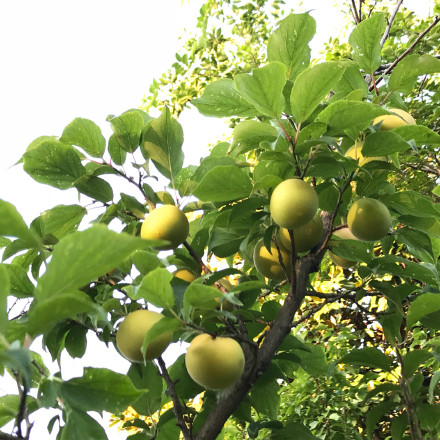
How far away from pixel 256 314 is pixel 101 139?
18.9 inches

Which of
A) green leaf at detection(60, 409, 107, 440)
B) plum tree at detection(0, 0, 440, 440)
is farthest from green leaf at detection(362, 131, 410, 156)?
green leaf at detection(60, 409, 107, 440)

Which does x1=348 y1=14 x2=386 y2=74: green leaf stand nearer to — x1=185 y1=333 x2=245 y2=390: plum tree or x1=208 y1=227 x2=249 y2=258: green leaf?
x1=208 y1=227 x2=249 y2=258: green leaf

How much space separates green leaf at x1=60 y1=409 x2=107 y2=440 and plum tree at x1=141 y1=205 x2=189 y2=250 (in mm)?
322

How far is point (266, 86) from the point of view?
35.8 inches

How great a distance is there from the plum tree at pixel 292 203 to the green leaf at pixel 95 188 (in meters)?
0.36


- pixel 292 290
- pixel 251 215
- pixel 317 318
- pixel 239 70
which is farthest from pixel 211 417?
pixel 239 70

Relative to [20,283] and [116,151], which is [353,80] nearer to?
[116,151]

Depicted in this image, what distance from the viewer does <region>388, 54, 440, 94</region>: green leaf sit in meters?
1.12

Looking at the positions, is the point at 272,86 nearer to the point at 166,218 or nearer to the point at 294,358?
the point at 166,218

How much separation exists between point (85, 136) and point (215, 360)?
1.69ft

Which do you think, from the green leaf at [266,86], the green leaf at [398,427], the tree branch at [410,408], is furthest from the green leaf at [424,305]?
the green leaf at [266,86]

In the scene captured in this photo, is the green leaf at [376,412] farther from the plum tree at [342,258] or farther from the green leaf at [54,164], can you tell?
the green leaf at [54,164]

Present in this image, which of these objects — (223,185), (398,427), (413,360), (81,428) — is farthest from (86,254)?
(398,427)

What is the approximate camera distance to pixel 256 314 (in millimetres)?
1094
